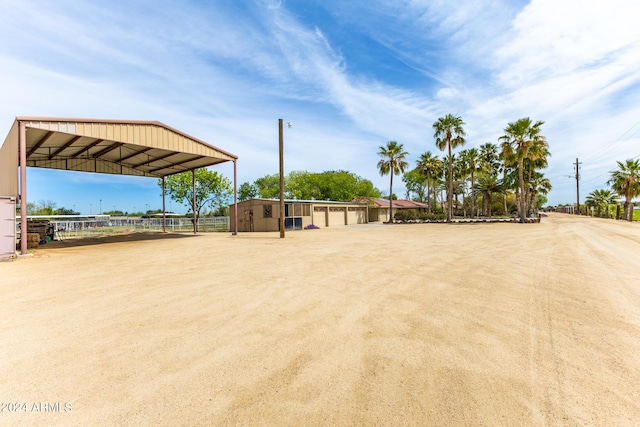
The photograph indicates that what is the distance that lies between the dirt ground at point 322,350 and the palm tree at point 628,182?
45422 millimetres

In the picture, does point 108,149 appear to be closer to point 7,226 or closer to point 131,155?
point 131,155

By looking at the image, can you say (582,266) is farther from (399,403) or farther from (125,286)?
(125,286)

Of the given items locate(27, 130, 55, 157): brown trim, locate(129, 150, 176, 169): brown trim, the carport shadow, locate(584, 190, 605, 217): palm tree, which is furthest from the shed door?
locate(584, 190, 605, 217): palm tree

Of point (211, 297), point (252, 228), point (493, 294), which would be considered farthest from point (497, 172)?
point (211, 297)

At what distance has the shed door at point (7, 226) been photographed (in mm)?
10586

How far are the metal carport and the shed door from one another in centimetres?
31

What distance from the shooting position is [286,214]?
98.3ft

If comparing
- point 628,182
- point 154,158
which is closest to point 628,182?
point 628,182

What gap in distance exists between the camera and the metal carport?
11883 millimetres

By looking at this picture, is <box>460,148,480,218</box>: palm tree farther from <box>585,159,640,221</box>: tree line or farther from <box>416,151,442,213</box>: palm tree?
<box>585,159,640,221</box>: tree line

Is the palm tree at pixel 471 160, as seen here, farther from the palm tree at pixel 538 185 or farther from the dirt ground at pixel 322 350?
the dirt ground at pixel 322 350

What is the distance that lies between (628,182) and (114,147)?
57.6 m

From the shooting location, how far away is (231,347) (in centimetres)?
363

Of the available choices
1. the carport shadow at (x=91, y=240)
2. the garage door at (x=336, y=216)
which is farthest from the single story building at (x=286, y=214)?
the carport shadow at (x=91, y=240)
